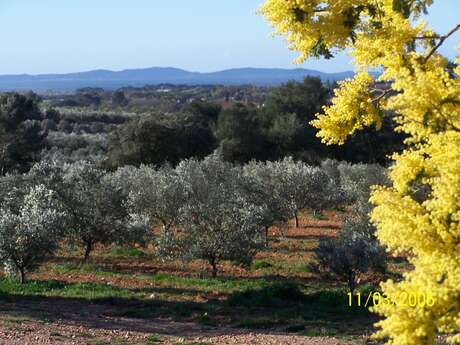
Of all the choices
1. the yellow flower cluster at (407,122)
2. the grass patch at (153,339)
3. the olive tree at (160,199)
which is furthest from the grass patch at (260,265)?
the yellow flower cluster at (407,122)

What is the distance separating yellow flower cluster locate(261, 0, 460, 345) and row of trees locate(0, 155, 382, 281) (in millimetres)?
13100

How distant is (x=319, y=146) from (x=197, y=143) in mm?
10104

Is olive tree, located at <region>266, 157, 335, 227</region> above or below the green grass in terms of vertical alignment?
above

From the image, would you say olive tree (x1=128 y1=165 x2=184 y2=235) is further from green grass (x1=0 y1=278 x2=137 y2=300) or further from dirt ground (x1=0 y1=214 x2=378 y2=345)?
green grass (x1=0 y1=278 x2=137 y2=300)

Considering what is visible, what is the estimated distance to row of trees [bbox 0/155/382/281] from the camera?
18.0 metres

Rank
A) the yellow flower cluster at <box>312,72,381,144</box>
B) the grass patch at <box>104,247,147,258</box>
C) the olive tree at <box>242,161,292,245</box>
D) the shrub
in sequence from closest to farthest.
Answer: the yellow flower cluster at <box>312,72,381,144</box> → the shrub → the grass patch at <box>104,247,147,258</box> → the olive tree at <box>242,161,292,245</box>

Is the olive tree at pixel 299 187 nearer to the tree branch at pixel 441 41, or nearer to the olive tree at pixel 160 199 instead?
the olive tree at pixel 160 199

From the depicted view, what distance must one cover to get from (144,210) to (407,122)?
71.0 feet

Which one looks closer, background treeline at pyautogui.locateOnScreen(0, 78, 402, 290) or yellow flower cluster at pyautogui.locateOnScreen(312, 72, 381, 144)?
yellow flower cluster at pyautogui.locateOnScreen(312, 72, 381, 144)

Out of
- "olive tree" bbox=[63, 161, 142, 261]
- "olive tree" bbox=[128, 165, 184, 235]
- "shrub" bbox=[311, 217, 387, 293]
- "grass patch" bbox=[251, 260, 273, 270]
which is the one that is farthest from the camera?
"olive tree" bbox=[128, 165, 184, 235]

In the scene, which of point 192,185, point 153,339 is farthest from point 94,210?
point 153,339

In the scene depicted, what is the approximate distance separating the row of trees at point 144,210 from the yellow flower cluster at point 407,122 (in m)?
13.1

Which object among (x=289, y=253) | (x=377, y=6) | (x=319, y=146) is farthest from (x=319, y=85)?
(x=377, y=6)

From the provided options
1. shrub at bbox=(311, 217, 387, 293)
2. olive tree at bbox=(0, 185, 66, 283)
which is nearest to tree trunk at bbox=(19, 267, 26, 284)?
olive tree at bbox=(0, 185, 66, 283)
